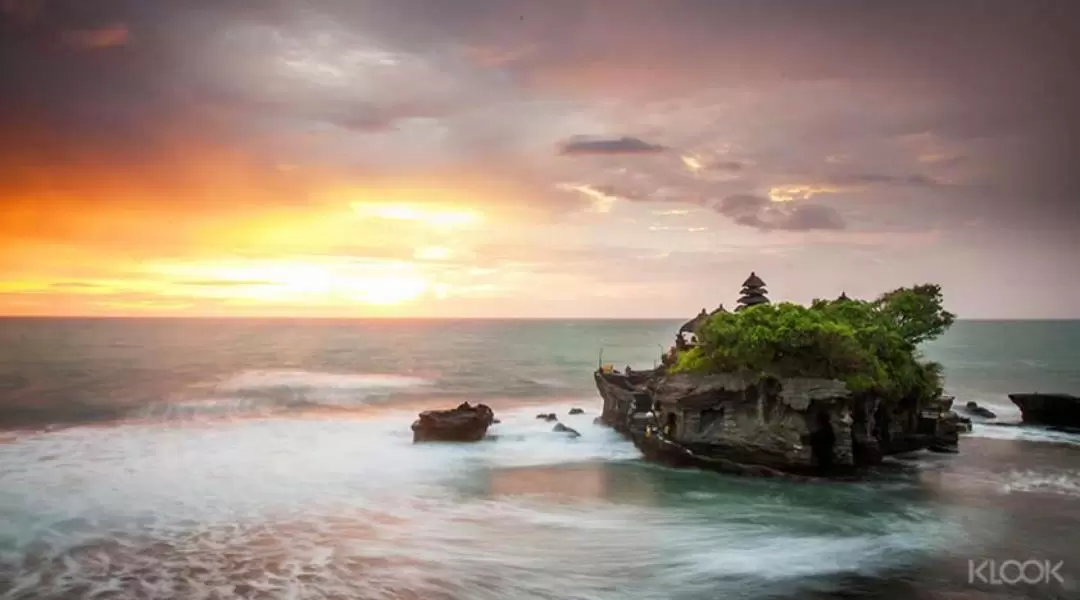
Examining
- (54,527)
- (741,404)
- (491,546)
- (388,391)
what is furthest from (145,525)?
(388,391)

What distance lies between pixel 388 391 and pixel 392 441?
68.5ft

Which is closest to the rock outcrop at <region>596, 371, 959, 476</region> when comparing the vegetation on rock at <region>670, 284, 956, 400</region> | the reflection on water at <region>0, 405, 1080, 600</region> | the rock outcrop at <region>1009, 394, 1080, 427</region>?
the vegetation on rock at <region>670, 284, 956, 400</region>

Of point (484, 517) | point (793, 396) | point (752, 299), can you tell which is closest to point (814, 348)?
point (793, 396)

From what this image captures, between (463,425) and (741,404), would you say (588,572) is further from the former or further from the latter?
(463,425)

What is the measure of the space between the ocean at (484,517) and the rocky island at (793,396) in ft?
4.52

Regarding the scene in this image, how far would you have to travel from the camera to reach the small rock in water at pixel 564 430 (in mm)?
32009

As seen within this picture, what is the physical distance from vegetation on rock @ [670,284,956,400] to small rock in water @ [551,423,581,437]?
25.6ft

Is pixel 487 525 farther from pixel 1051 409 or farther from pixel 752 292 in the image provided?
pixel 1051 409

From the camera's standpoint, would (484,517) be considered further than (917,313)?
No

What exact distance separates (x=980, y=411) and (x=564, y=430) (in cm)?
2242

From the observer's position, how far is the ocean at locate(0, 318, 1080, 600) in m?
14.6

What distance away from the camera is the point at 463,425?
3025cm

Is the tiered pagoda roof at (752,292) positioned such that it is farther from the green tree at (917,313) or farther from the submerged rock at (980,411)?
the submerged rock at (980,411)

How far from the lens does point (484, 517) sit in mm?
19500
